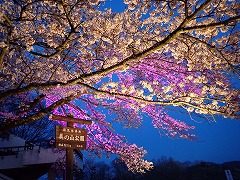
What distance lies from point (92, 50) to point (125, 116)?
3787 mm

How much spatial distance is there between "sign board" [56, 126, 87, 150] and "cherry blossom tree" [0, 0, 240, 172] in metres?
1.20

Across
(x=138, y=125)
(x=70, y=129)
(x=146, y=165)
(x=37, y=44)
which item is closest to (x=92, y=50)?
(x=37, y=44)

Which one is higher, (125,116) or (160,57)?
(160,57)

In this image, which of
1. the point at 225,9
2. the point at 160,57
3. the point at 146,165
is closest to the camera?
the point at 225,9

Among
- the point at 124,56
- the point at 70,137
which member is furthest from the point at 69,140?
the point at 124,56

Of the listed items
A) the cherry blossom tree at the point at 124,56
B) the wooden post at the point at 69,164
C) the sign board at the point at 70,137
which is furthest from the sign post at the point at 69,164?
the cherry blossom tree at the point at 124,56

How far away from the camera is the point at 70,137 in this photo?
18.0 ft

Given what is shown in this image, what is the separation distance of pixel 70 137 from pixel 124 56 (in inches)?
116

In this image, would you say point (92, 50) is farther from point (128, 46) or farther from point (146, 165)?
point (146, 165)

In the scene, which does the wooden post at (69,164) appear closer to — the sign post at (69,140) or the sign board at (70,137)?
the sign post at (69,140)

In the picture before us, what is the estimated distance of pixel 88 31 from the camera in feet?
19.0

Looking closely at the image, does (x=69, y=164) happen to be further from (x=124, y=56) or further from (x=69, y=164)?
(x=124, y=56)

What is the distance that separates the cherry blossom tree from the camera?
4.54 metres

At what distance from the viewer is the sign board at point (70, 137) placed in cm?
529
